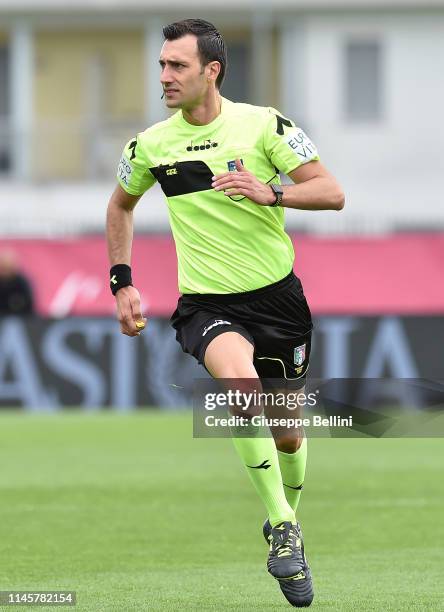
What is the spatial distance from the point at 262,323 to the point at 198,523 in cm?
291

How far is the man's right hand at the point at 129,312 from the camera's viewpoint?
24.4 ft

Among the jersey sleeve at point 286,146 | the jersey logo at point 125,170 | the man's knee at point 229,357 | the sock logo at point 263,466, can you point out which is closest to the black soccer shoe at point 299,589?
the sock logo at point 263,466

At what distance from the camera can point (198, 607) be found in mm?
6969

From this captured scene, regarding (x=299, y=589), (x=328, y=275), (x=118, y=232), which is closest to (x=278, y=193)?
(x=118, y=232)

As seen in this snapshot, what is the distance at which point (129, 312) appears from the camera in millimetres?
7484

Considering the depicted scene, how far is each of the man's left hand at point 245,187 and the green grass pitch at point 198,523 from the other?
173cm

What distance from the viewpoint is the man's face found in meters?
7.30

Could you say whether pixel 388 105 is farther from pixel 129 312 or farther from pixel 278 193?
pixel 278 193

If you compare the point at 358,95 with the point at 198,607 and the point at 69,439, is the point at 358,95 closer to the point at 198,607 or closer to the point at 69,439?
the point at 69,439

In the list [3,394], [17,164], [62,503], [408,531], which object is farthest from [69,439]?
[17,164]

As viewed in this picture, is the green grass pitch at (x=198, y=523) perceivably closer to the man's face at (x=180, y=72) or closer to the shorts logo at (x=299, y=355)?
the shorts logo at (x=299, y=355)

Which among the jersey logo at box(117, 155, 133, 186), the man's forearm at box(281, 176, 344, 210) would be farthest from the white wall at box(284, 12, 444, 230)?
the man's forearm at box(281, 176, 344, 210)

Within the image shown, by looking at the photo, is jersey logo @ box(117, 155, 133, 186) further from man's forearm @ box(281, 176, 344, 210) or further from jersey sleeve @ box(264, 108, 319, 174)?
man's forearm @ box(281, 176, 344, 210)

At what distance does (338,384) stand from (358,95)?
2616 centimetres
